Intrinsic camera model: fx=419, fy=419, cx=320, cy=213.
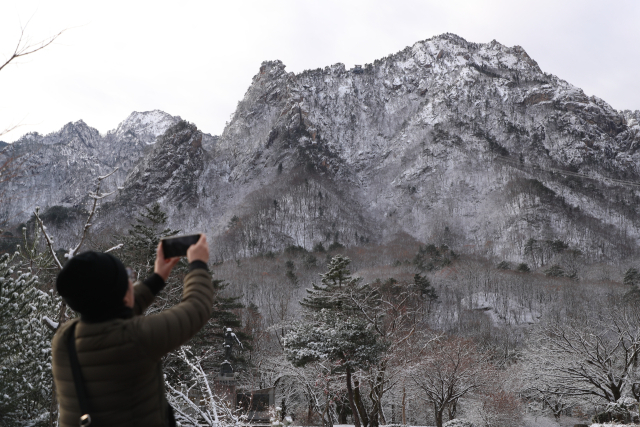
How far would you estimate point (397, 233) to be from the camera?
11019cm

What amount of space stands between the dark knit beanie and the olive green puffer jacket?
0.23ft

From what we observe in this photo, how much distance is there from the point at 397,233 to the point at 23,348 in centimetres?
10567

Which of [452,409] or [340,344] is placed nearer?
[340,344]

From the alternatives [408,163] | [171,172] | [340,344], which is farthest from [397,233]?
[340,344]

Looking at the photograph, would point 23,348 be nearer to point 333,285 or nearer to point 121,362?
point 121,362

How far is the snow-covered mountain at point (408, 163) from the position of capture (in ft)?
331

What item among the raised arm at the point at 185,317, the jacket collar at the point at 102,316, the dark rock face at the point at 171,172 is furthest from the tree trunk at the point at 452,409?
the dark rock face at the point at 171,172

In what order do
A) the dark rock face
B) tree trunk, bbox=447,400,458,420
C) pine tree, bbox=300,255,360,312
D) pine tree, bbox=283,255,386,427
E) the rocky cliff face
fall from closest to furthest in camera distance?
pine tree, bbox=283,255,386,427 → pine tree, bbox=300,255,360,312 → tree trunk, bbox=447,400,458,420 → the dark rock face → the rocky cliff face

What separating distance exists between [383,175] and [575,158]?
53.6 meters

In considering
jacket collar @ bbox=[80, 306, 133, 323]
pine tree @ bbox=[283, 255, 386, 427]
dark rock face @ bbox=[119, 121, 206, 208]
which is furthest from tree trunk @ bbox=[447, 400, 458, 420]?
dark rock face @ bbox=[119, 121, 206, 208]

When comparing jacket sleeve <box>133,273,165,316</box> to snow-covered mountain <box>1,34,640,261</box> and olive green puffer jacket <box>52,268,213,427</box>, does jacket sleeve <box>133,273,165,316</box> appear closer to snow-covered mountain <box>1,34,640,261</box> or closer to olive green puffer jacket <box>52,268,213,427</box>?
olive green puffer jacket <box>52,268,213,427</box>

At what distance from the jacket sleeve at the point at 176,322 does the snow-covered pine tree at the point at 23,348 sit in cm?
641

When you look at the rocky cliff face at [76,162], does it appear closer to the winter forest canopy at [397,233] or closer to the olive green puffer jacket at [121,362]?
the winter forest canopy at [397,233]

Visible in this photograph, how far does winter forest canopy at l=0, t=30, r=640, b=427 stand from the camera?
16922mm
